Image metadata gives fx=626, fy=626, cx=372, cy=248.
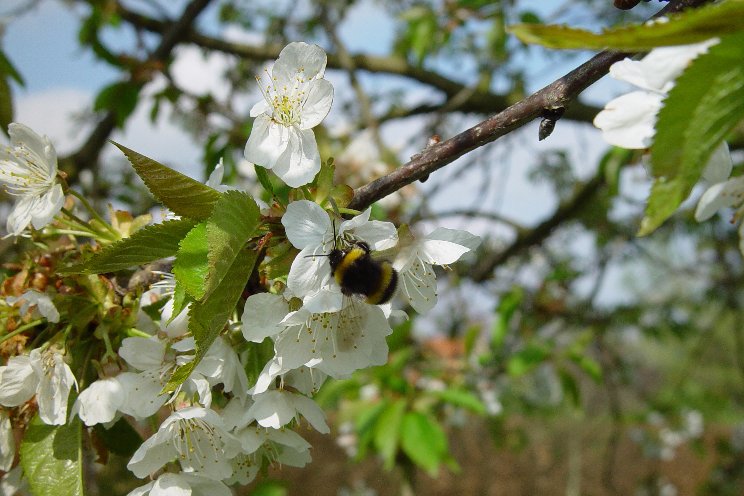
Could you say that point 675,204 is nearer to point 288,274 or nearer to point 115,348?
point 288,274

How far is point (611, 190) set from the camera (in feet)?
9.27

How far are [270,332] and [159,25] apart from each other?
292 centimetres

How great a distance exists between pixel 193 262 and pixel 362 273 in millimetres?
243

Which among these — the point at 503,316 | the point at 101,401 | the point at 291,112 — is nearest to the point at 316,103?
the point at 291,112

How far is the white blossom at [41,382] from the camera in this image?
1.01 metres

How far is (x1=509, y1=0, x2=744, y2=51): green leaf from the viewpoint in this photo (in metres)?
0.53

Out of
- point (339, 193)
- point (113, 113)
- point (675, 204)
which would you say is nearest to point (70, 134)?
point (113, 113)

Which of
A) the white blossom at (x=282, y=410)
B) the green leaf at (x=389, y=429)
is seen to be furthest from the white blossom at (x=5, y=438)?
the green leaf at (x=389, y=429)

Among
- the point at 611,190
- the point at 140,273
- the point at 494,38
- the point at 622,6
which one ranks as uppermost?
the point at 494,38

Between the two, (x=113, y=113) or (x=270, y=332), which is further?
(x=113, y=113)

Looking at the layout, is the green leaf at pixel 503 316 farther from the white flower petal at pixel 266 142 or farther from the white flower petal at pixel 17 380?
the white flower petal at pixel 17 380

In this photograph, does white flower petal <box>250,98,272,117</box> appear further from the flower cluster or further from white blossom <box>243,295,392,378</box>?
white blossom <box>243,295,392,378</box>

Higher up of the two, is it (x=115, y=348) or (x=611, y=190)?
(x=611, y=190)

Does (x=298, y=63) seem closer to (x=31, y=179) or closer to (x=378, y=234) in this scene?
(x=378, y=234)
